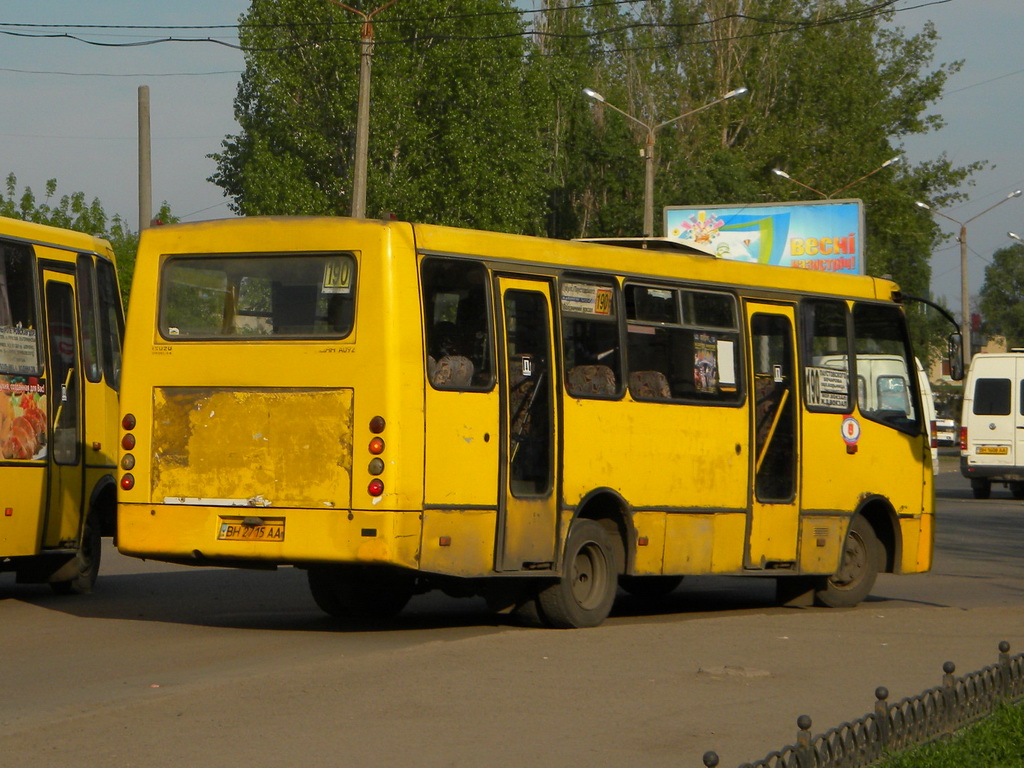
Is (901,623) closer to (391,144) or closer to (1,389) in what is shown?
(1,389)

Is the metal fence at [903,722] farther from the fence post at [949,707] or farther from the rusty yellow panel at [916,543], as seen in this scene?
the rusty yellow panel at [916,543]

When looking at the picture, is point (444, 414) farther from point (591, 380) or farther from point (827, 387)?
point (827, 387)

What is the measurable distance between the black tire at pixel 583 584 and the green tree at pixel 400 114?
40.9 metres

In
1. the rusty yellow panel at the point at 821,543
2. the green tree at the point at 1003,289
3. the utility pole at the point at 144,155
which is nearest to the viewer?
the rusty yellow panel at the point at 821,543

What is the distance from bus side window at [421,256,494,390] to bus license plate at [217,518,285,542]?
51.3 inches

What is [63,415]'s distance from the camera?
1295 cm

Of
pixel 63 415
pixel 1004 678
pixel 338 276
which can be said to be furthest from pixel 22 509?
pixel 1004 678

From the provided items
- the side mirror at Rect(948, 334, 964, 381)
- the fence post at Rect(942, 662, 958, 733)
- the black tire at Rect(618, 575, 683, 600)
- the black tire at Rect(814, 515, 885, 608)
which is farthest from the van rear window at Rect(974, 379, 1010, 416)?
the fence post at Rect(942, 662, 958, 733)

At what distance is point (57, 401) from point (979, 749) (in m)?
8.26

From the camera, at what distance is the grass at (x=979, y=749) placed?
637cm

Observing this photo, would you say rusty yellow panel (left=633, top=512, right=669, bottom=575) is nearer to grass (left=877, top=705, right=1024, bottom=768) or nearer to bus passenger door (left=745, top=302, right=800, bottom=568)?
bus passenger door (left=745, top=302, right=800, bottom=568)

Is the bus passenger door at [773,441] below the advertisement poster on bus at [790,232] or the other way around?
below

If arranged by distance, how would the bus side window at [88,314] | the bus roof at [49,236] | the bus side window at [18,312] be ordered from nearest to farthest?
1. the bus side window at [18,312]
2. the bus roof at [49,236]
3. the bus side window at [88,314]

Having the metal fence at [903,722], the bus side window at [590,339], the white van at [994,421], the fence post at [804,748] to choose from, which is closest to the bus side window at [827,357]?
the bus side window at [590,339]
